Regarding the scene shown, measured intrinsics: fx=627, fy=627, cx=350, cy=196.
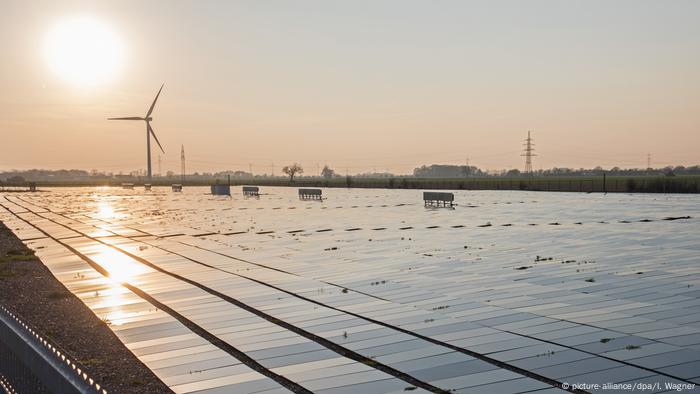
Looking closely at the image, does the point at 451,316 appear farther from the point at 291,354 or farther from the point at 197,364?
the point at 197,364

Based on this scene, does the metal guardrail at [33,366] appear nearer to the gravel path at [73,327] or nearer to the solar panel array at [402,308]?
the gravel path at [73,327]

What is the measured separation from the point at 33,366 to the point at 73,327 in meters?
4.61

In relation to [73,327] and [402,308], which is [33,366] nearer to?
[73,327]

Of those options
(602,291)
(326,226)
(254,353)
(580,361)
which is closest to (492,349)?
(580,361)

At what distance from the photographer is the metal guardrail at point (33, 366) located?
4547 millimetres

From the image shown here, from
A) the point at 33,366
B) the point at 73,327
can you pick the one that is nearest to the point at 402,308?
the point at 73,327

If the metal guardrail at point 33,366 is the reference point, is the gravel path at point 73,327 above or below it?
below

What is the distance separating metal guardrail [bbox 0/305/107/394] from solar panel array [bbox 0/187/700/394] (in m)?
1.58

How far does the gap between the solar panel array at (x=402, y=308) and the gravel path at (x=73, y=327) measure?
0.76ft

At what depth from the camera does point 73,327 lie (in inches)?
390

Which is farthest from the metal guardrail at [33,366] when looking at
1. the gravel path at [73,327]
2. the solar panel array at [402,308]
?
the solar panel array at [402,308]

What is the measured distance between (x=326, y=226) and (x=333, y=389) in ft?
71.2

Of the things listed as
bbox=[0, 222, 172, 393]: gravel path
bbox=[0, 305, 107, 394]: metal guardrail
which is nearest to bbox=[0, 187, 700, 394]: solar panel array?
bbox=[0, 222, 172, 393]: gravel path

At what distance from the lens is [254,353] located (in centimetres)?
827
